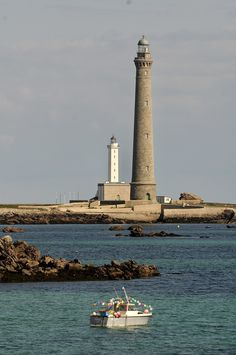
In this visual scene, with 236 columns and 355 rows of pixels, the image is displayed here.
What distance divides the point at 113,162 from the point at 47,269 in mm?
101849

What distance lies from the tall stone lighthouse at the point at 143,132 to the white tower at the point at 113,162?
17124mm

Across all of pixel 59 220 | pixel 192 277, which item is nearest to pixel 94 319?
pixel 192 277

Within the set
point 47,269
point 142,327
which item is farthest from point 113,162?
point 142,327

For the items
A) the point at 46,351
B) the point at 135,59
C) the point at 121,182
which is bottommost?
the point at 46,351

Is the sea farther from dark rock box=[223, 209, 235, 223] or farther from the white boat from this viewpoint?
dark rock box=[223, 209, 235, 223]

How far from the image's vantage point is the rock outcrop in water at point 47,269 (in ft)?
206

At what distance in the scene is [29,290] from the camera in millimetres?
57906

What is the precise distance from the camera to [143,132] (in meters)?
143

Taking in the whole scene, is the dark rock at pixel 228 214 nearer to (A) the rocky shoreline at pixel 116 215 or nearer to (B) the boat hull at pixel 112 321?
(A) the rocky shoreline at pixel 116 215

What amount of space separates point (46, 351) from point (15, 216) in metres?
130

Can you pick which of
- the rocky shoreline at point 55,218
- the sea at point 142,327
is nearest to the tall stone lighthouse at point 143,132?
the rocky shoreline at point 55,218

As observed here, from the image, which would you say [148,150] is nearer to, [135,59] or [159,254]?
[135,59]

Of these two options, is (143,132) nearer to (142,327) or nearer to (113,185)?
(113,185)

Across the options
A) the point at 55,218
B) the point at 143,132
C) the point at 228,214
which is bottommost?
the point at 55,218
